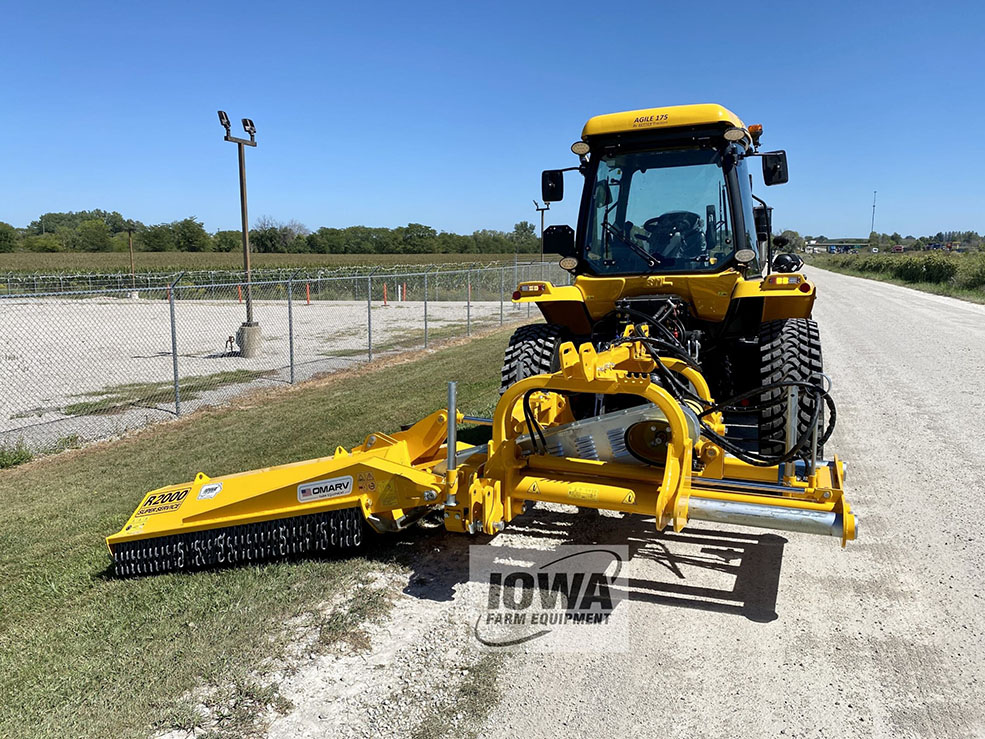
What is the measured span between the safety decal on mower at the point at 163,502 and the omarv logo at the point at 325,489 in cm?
85

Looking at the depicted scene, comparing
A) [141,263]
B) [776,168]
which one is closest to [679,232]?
[776,168]

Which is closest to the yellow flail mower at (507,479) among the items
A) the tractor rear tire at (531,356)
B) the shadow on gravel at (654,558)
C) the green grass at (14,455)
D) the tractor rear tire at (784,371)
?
the shadow on gravel at (654,558)

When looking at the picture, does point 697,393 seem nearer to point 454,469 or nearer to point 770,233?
point 454,469

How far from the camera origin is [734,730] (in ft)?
9.43

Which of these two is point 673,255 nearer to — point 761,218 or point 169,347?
point 761,218

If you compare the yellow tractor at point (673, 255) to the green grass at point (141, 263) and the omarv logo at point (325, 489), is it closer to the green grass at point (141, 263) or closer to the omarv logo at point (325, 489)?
the omarv logo at point (325, 489)

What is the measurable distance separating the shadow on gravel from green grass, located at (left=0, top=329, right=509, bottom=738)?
0.99 feet

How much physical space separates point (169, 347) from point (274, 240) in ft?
233

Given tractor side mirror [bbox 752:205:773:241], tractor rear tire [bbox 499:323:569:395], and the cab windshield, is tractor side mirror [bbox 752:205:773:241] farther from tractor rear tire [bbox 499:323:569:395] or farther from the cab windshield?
tractor rear tire [bbox 499:323:569:395]

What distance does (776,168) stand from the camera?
595 centimetres

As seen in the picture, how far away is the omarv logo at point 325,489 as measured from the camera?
420 centimetres

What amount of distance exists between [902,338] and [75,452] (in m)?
15.3

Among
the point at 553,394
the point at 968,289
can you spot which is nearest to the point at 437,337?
the point at 553,394

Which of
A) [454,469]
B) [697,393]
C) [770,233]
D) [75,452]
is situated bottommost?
[75,452]
